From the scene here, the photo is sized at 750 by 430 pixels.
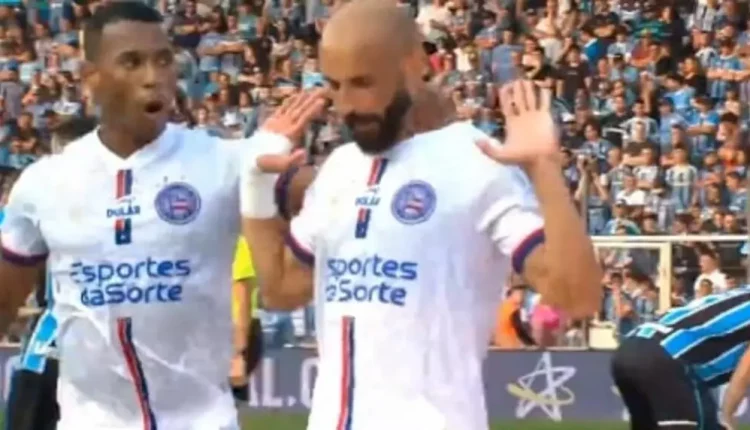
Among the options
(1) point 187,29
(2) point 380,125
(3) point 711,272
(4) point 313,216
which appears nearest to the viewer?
(2) point 380,125

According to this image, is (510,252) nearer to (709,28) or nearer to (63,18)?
(709,28)

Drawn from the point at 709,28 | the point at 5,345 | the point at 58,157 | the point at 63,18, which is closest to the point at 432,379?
the point at 58,157

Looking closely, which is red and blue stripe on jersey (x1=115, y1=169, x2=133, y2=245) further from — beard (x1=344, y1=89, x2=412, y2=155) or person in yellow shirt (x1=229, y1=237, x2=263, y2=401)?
person in yellow shirt (x1=229, y1=237, x2=263, y2=401)

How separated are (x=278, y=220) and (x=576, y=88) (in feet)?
52.1

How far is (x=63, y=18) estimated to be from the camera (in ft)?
80.9

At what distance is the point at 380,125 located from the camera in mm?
4652

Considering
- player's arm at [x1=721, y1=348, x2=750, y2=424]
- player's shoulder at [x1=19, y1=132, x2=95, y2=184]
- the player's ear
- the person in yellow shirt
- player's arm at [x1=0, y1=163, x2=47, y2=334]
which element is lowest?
player's arm at [x1=721, y1=348, x2=750, y2=424]

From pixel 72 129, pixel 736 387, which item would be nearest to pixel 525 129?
pixel 72 129

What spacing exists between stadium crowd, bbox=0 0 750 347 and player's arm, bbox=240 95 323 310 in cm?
904

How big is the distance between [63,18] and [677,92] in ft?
27.8

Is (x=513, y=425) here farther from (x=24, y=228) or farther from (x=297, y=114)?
(x=297, y=114)

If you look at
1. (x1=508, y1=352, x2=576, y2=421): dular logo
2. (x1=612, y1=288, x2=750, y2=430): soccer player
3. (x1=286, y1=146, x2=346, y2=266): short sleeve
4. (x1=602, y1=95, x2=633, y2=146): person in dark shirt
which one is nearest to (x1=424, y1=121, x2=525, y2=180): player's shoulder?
(x1=286, y1=146, x2=346, y2=266): short sleeve

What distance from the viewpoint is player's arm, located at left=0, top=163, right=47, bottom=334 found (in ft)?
18.2

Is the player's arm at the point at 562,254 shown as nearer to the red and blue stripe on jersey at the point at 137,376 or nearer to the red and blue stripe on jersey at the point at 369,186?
the red and blue stripe on jersey at the point at 369,186
